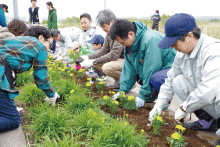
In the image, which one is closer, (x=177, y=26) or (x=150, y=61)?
(x=177, y=26)

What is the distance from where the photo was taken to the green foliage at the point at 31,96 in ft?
8.94

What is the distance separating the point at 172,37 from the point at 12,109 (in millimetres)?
1943

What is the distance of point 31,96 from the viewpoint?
2727 mm

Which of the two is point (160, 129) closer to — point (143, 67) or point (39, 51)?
point (143, 67)

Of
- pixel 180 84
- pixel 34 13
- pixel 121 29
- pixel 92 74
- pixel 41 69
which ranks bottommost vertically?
pixel 92 74

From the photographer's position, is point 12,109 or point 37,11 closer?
point 12,109

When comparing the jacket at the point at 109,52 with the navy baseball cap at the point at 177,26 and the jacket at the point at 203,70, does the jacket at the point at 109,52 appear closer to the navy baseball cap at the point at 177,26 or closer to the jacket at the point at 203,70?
the jacket at the point at 203,70

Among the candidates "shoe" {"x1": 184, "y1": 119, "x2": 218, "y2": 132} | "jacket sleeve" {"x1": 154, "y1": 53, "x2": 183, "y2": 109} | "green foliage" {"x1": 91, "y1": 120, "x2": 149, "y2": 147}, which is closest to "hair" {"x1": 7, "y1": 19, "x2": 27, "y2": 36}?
"green foliage" {"x1": 91, "y1": 120, "x2": 149, "y2": 147}

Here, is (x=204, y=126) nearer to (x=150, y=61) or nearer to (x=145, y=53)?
Result: (x=150, y=61)

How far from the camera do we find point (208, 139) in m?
2.08

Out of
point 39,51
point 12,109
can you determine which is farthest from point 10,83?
point 39,51

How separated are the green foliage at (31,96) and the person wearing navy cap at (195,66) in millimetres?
1952

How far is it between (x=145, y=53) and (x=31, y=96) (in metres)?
1.78

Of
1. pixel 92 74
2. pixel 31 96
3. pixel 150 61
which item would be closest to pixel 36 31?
pixel 31 96
